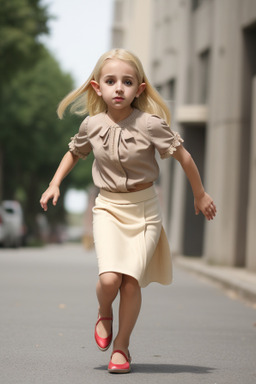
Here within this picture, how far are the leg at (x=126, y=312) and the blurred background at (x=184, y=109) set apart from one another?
6.87 ft

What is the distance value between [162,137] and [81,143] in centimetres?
58

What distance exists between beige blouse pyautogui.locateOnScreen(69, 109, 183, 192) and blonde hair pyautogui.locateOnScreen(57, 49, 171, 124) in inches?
5.3

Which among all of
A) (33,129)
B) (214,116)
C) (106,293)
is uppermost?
(33,129)

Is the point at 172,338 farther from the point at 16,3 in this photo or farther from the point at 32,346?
the point at 16,3

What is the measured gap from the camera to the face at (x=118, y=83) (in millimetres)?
6012

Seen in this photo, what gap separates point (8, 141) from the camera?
4775 centimetres

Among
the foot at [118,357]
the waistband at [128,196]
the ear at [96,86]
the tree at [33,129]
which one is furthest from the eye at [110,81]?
the tree at [33,129]

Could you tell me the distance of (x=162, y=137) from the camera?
608cm

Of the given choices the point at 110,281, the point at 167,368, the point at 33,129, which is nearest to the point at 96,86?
the point at 110,281

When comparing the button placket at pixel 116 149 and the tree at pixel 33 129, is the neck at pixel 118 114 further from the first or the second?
the tree at pixel 33 129

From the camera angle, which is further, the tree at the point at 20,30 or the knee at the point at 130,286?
the tree at the point at 20,30

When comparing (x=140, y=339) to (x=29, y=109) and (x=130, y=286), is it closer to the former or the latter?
(x=130, y=286)

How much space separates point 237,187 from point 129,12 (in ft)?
144

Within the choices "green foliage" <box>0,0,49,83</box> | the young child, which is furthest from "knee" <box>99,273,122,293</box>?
"green foliage" <box>0,0,49,83</box>
